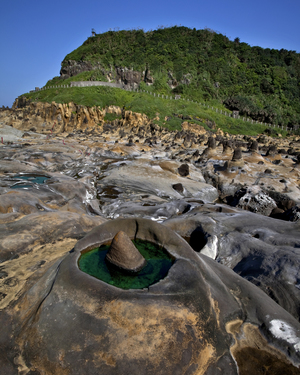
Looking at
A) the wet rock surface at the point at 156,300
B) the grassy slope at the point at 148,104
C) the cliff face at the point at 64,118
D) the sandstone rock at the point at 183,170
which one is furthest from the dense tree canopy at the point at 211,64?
the wet rock surface at the point at 156,300

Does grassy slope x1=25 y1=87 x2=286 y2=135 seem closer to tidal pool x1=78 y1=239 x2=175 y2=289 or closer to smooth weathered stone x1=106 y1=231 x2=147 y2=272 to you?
tidal pool x1=78 y1=239 x2=175 y2=289

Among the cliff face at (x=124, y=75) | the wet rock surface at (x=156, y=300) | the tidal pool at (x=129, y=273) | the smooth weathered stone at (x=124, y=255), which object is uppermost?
the cliff face at (x=124, y=75)

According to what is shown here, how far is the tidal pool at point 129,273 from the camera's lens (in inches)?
128

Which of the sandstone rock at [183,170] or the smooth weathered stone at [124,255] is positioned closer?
the smooth weathered stone at [124,255]

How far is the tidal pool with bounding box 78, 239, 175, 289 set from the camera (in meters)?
3.25

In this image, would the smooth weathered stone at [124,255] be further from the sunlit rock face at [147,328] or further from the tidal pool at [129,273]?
the sunlit rock face at [147,328]

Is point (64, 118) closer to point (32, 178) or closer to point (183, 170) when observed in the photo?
point (183, 170)

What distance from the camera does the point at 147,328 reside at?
260 cm

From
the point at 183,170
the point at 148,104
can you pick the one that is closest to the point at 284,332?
the point at 183,170

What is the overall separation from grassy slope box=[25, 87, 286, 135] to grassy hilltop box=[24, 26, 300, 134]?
61.7 inches

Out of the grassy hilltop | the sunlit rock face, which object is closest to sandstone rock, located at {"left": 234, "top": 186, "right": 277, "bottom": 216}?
the sunlit rock face

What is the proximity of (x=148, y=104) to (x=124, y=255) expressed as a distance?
40.0 m

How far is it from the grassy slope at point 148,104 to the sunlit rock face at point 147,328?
35225 millimetres

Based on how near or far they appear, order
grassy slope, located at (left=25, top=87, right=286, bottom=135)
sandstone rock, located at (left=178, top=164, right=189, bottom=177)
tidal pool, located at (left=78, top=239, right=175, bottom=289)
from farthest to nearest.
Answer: grassy slope, located at (left=25, top=87, right=286, bottom=135) → sandstone rock, located at (left=178, top=164, right=189, bottom=177) → tidal pool, located at (left=78, top=239, right=175, bottom=289)
